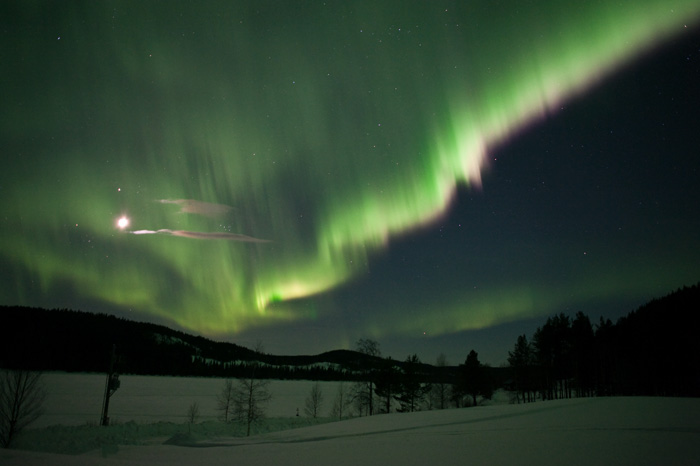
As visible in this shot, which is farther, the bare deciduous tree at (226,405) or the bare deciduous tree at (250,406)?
the bare deciduous tree at (226,405)

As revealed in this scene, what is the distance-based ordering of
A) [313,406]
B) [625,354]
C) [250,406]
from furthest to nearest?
[313,406]
[625,354]
[250,406]

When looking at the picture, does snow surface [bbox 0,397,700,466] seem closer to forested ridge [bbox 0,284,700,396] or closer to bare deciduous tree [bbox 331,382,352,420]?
forested ridge [bbox 0,284,700,396]

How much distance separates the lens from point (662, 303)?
5688 centimetres

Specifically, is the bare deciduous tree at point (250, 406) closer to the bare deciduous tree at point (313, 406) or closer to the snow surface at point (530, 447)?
the bare deciduous tree at point (313, 406)

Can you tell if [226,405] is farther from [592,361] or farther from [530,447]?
[530,447]

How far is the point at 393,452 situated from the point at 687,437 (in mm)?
7688

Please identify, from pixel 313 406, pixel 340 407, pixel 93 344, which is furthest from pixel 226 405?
pixel 93 344

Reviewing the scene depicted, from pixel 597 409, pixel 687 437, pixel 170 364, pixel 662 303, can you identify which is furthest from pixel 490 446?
pixel 170 364

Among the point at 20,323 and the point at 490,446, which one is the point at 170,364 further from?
the point at 490,446

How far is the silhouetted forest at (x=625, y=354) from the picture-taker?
4606cm

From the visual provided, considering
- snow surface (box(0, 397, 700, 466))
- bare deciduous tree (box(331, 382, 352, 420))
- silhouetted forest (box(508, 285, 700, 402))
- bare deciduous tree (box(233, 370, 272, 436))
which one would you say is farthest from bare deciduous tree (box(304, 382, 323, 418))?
snow surface (box(0, 397, 700, 466))

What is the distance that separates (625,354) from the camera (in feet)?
180

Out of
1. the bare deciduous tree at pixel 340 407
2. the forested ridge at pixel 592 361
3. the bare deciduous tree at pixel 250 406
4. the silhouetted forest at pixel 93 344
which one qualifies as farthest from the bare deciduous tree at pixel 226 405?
the silhouetted forest at pixel 93 344

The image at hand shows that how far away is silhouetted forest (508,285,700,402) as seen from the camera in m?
46.1
